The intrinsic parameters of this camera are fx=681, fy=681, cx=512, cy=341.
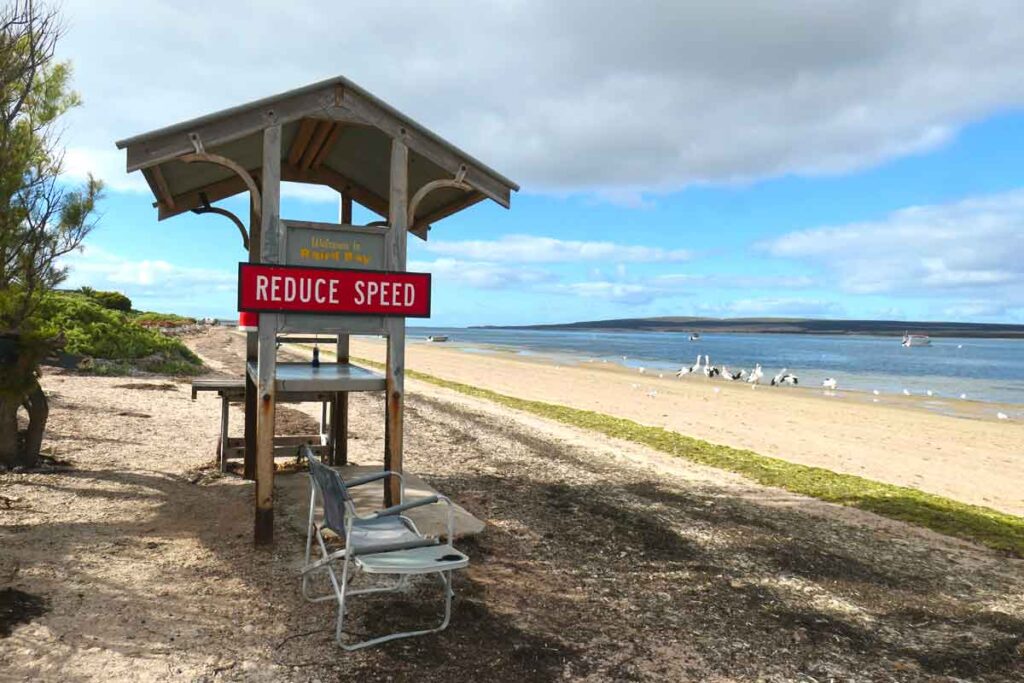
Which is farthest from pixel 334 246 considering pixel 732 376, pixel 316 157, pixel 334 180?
pixel 732 376

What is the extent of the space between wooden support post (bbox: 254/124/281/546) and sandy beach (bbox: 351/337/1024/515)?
969 centimetres

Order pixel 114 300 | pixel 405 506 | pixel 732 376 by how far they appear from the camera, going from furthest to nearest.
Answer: pixel 114 300
pixel 732 376
pixel 405 506

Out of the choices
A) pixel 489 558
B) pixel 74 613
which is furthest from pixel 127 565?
pixel 489 558

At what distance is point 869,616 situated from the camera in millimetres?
5273

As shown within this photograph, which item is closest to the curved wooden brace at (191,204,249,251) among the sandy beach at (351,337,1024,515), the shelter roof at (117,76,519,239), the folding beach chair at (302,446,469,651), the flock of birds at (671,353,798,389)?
the shelter roof at (117,76,519,239)

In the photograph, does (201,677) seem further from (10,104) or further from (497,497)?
(10,104)

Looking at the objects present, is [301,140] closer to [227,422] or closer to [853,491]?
[227,422]

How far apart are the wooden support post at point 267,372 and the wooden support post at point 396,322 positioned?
42.1 inches

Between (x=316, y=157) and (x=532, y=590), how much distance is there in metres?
5.98

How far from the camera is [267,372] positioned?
20.5ft

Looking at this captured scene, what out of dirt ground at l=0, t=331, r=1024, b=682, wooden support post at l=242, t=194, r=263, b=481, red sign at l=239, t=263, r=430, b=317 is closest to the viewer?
dirt ground at l=0, t=331, r=1024, b=682

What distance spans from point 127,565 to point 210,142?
374 cm

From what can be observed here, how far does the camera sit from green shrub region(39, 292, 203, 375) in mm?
20109

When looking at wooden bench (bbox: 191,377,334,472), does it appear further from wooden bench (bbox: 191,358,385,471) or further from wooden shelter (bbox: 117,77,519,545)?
wooden shelter (bbox: 117,77,519,545)
